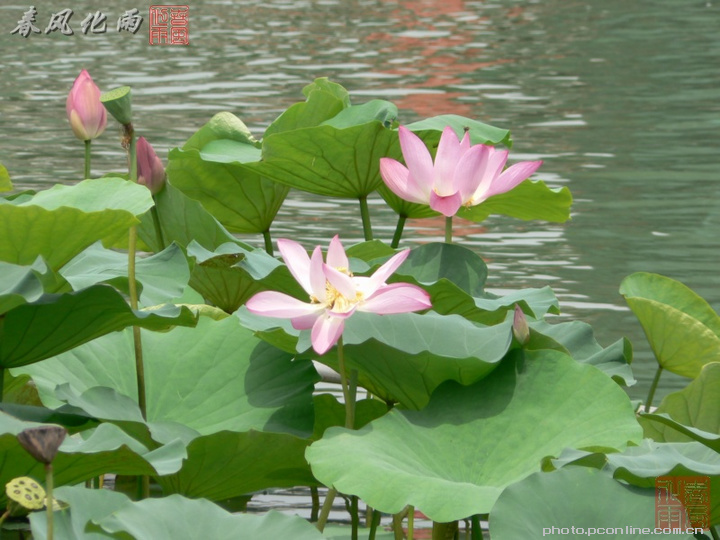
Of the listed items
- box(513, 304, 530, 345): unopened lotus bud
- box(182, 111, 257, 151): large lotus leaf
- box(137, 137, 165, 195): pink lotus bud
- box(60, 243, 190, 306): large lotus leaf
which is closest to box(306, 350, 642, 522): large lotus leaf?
box(513, 304, 530, 345): unopened lotus bud

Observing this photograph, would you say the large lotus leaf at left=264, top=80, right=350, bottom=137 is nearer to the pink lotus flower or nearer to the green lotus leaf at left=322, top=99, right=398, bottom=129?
the green lotus leaf at left=322, top=99, right=398, bottom=129

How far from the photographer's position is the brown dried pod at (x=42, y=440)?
809 millimetres

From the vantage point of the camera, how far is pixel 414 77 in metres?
6.63

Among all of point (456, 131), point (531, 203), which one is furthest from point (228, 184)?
point (531, 203)

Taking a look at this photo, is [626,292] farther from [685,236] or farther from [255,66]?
[255,66]

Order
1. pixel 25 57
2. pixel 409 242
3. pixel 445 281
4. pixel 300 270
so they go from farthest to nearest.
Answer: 1. pixel 25 57
2. pixel 409 242
3. pixel 445 281
4. pixel 300 270

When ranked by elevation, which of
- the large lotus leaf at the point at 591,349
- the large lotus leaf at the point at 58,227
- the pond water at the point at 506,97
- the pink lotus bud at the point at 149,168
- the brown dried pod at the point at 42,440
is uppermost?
the brown dried pod at the point at 42,440

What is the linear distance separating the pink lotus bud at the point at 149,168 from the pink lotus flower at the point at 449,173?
13.2 inches

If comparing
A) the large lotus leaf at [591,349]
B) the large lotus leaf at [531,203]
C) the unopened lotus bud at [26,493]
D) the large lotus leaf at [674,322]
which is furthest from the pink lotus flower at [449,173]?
the unopened lotus bud at [26,493]

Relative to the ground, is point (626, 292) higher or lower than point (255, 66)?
higher

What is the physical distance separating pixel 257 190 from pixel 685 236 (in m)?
1.71

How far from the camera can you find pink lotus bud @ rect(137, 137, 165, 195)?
5.12ft

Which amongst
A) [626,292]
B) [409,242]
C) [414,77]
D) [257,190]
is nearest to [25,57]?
[414,77]

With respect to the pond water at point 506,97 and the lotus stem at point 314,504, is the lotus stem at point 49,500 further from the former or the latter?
the pond water at point 506,97
